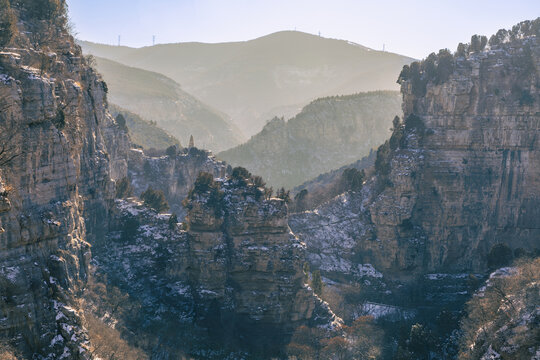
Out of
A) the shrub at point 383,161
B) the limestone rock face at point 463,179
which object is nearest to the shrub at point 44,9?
the limestone rock face at point 463,179

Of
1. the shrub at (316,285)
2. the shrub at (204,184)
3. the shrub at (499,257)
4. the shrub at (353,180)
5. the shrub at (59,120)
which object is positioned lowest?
the shrub at (316,285)

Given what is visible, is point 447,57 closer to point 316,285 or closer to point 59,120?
point 316,285

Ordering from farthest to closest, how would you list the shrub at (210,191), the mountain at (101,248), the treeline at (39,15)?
the shrub at (210,191), the treeline at (39,15), the mountain at (101,248)

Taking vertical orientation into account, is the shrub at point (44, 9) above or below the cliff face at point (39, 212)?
above

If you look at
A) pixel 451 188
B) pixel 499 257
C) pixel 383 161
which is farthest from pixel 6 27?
pixel 451 188

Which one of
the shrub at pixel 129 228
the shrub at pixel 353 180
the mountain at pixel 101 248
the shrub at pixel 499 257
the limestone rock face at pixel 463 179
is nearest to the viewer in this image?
the mountain at pixel 101 248

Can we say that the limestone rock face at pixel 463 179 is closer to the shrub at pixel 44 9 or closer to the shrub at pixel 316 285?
the shrub at pixel 316 285

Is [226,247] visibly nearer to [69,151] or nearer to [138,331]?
[138,331]
